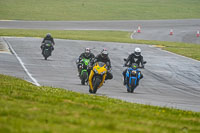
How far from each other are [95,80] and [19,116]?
27.8 ft

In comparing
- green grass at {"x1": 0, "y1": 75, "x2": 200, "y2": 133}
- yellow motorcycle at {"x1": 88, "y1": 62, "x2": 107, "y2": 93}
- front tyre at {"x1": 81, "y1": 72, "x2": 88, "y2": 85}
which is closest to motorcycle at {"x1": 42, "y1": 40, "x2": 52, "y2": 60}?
front tyre at {"x1": 81, "y1": 72, "x2": 88, "y2": 85}

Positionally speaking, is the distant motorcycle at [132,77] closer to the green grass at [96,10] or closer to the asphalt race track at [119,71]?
the asphalt race track at [119,71]

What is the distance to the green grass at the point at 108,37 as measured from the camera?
3384cm

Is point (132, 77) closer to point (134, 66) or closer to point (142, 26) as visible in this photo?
point (134, 66)

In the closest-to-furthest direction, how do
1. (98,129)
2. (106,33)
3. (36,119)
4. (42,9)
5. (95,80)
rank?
(98,129), (36,119), (95,80), (106,33), (42,9)

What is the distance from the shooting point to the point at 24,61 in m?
26.0

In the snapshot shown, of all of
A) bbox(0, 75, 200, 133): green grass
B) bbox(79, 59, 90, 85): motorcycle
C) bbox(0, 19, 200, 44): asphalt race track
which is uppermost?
bbox(0, 19, 200, 44): asphalt race track

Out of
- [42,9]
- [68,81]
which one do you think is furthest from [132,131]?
[42,9]

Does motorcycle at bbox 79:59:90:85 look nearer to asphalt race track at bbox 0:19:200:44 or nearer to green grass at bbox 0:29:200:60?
green grass at bbox 0:29:200:60

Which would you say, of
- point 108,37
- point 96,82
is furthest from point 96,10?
point 96,82

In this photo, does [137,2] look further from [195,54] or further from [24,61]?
[24,61]

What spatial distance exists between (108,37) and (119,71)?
18595 mm

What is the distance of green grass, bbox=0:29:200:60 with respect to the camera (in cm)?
3384

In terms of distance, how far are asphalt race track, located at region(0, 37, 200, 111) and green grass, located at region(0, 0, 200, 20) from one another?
19.8m
